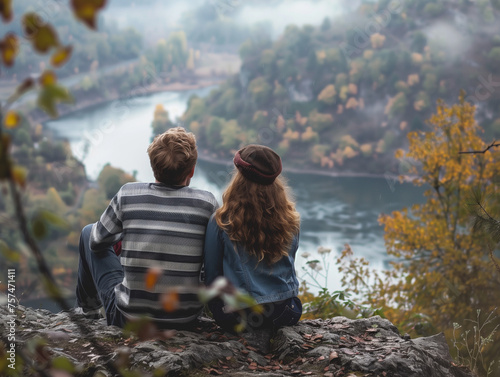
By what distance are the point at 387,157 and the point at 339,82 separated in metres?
10.1

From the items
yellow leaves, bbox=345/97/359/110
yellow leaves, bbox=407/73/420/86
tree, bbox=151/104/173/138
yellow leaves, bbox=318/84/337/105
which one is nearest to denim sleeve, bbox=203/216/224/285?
tree, bbox=151/104/173/138

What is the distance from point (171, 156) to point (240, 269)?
1.44ft

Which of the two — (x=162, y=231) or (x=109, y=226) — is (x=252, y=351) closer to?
(x=162, y=231)

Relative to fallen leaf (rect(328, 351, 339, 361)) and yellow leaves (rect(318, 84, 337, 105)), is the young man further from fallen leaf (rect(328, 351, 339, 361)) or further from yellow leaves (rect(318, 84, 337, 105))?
yellow leaves (rect(318, 84, 337, 105))

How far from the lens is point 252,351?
1.80 m

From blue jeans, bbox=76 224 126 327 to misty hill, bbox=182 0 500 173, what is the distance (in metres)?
37.6

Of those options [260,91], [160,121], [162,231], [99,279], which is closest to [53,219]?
[162,231]

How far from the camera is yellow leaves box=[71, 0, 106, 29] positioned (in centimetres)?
41

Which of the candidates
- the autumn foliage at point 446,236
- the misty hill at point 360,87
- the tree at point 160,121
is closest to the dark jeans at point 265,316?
the autumn foliage at point 446,236

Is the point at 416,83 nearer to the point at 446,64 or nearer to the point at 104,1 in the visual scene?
the point at 446,64

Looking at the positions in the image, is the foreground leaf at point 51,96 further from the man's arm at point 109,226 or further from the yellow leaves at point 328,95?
the yellow leaves at point 328,95

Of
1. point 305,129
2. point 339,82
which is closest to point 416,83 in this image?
point 339,82

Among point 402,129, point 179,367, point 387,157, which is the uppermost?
point 402,129

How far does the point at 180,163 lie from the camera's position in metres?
1.74
